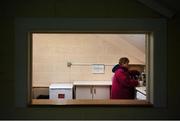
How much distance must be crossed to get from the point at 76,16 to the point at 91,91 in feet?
9.24

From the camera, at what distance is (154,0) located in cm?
213

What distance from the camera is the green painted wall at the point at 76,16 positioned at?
220 centimetres

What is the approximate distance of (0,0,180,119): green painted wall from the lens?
7.22 feet

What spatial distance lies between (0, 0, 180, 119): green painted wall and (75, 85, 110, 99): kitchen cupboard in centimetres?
261

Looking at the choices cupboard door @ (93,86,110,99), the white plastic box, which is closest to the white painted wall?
cupboard door @ (93,86,110,99)

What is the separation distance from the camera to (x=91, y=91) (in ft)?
16.0

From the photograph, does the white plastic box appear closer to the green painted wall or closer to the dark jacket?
the dark jacket

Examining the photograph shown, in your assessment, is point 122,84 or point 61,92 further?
point 61,92

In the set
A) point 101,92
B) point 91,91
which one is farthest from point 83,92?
point 101,92

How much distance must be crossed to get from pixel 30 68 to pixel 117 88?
6.01ft

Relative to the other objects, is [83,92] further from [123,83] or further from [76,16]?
[76,16]

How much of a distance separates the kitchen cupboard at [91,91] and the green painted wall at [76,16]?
261 centimetres

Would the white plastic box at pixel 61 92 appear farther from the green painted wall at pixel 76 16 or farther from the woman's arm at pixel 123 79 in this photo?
the green painted wall at pixel 76 16

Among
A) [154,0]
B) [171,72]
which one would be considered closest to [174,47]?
[171,72]
